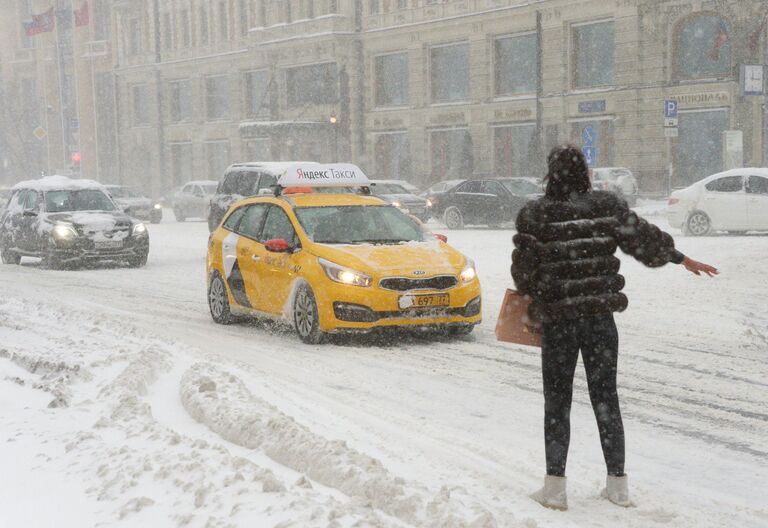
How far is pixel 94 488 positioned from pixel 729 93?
34.5 metres

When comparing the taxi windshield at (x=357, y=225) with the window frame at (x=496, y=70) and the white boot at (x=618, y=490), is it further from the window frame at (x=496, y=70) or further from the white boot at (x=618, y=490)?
the window frame at (x=496, y=70)

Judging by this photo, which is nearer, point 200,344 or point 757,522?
point 757,522

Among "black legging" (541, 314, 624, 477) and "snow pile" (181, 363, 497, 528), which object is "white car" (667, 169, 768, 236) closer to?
"snow pile" (181, 363, 497, 528)

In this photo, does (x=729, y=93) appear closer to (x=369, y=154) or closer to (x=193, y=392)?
(x=369, y=154)

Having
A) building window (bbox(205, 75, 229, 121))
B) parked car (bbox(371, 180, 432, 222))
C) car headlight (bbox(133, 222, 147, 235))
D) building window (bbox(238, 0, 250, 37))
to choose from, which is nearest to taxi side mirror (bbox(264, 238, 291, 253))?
car headlight (bbox(133, 222, 147, 235))

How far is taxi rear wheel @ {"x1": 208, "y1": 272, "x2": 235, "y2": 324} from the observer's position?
12.1 meters

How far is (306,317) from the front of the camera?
10578mm

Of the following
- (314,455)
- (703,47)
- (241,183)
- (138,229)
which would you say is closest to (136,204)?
(241,183)

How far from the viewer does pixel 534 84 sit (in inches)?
1719

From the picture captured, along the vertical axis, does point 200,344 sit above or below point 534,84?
below

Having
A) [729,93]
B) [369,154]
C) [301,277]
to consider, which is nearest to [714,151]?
[729,93]

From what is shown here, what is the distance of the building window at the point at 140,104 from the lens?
69.0 meters

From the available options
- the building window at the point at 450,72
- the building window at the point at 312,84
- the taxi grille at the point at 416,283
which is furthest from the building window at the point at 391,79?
the taxi grille at the point at 416,283

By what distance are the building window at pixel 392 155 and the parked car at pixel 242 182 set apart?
2639 centimetres
